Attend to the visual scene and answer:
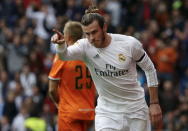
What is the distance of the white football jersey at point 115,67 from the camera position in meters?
8.92

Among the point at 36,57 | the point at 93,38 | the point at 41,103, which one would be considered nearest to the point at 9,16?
the point at 36,57

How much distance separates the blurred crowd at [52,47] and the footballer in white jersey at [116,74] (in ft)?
24.1

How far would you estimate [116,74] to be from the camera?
352 inches

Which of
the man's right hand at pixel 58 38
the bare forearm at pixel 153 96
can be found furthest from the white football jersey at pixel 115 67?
the man's right hand at pixel 58 38

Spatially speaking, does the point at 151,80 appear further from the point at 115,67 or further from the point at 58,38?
the point at 58,38

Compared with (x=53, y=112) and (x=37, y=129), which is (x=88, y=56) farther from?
(x=53, y=112)

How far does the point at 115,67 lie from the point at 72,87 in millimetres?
1361

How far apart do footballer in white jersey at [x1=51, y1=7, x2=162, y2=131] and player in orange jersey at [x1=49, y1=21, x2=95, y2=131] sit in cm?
98

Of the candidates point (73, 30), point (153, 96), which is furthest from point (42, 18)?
point (153, 96)

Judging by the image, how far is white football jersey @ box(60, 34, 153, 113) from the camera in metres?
8.92

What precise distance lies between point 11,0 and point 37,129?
21.5 feet

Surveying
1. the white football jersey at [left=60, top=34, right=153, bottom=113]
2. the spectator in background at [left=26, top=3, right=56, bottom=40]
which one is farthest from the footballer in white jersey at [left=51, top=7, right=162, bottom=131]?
the spectator in background at [left=26, top=3, right=56, bottom=40]

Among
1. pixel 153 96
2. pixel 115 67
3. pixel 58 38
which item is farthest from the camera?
pixel 153 96

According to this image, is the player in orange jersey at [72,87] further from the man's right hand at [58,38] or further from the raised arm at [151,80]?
the man's right hand at [58,38]
